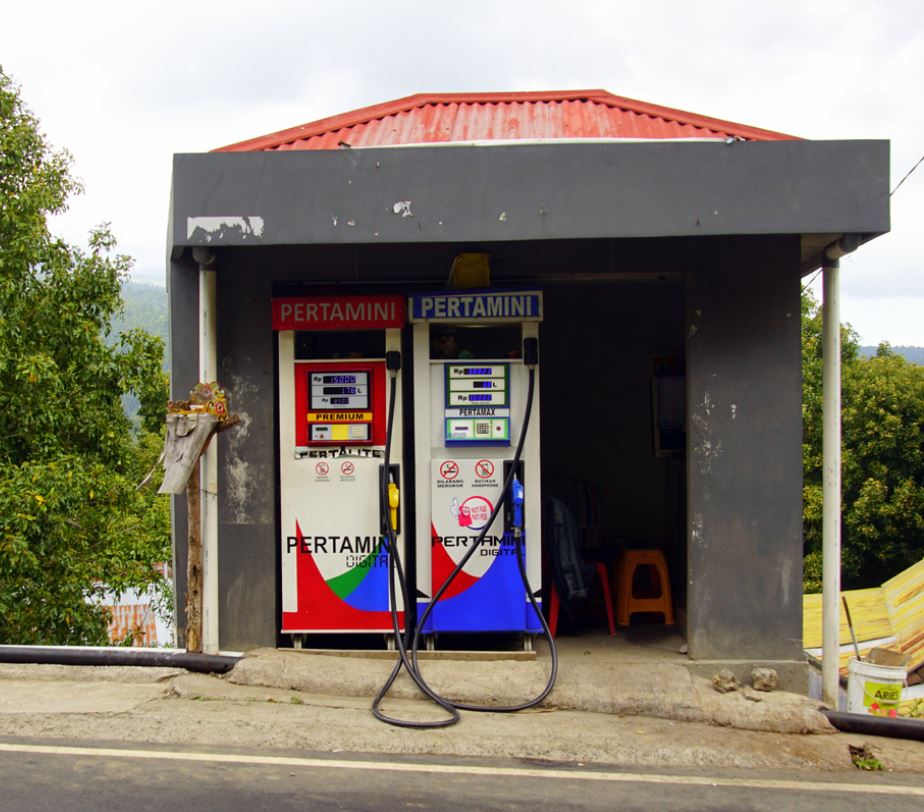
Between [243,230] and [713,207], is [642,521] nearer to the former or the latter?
[713,207]

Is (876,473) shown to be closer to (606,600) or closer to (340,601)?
(606,600)

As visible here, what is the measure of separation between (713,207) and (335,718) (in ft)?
12.7

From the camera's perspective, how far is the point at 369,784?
15.0 ft

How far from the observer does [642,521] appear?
923 centimetres

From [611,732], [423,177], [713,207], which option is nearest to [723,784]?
[611,732]

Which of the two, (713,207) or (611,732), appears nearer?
(611,732)

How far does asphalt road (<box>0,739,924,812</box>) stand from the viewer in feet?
14.2

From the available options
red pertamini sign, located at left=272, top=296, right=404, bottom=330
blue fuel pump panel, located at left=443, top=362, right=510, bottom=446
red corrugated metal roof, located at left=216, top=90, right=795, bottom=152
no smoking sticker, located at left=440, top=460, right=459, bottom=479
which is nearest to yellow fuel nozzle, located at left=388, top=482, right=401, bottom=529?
no smoking sticker, located at left=440, top=460, right=459, bottom=479

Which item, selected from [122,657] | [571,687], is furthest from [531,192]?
[122,657]

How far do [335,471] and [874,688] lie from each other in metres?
3.85

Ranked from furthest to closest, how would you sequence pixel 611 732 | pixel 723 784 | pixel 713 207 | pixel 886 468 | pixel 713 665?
pixel 886 468 → pixel 713 665 → pixel 713 207 → pixel 611 732 → pixel 723 784

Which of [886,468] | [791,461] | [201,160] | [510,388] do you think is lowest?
[886,468]

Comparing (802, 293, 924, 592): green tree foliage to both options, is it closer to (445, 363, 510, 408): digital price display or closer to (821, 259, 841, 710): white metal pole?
(821, 259, 841, 710): white metal pole

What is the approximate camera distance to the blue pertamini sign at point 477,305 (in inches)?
256
